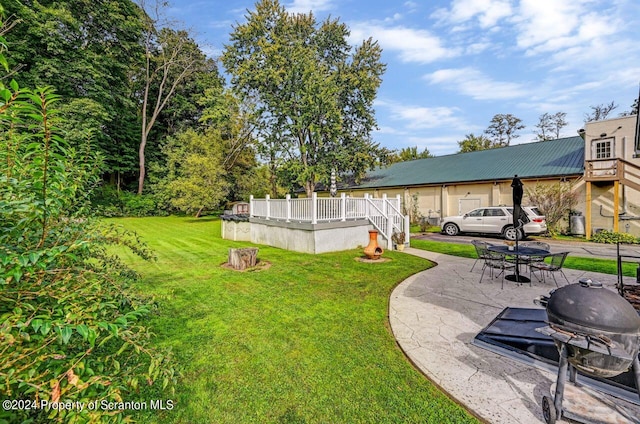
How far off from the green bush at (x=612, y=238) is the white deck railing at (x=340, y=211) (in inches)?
343

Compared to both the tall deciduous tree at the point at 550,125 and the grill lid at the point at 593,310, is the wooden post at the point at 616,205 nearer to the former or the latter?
the grill lid at the point at 593,310

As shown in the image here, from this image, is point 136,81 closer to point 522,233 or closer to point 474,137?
point 522,233

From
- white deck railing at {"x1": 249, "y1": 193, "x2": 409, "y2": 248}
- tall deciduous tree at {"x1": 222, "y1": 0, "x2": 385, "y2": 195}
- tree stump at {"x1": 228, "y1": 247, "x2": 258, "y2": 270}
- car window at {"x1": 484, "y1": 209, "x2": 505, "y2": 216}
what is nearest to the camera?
tree stump at {"x1": 228, "y1": 247, "x2": 258, "y2": 270}

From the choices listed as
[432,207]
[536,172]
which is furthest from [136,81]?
[536,172]

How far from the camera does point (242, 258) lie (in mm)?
7418

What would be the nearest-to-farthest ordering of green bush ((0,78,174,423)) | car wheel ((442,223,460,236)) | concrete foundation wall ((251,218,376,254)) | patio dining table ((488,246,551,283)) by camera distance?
green bush ((0,78,174,423))
patio dining table ((488,246,551,283))
concrete foundation wall ((251,218,376,254))
car wheel ((442,223,460,236))

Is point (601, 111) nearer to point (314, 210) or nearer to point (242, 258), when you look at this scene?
point (314, 210)

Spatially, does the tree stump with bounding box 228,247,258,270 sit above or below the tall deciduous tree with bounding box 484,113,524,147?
below

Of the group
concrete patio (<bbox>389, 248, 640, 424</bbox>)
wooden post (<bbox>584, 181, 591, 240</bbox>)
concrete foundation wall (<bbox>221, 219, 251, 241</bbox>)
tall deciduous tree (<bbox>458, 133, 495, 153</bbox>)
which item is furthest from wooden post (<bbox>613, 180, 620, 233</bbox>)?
tall deciduous tree (<bbox>458, 133, 495, 153</bbox>)

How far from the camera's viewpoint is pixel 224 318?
4332 millimetres

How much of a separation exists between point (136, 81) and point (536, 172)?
36.8m

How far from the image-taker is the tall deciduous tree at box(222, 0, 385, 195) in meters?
17.9

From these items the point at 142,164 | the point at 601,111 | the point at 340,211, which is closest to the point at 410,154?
the point at 601,111

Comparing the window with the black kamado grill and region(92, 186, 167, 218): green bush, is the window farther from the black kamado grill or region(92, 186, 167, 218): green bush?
region(92, 186, 167, 218): green bush
